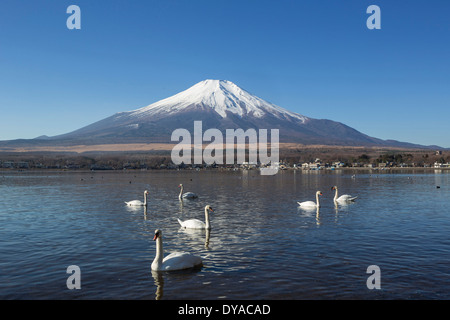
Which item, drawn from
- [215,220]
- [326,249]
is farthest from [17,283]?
[215,220]

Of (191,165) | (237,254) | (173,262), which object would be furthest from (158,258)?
(191,165)

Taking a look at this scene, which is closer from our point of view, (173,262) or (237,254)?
(173,262)

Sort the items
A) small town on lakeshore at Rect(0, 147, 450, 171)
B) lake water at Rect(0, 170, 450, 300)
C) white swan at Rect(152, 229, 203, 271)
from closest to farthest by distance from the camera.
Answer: lake water at Rect(0, 170, 450, 300)
white swan at Rect(152, 229, 203, 271)
small town on lakeshore at Rect(0, 147, 450, 171)

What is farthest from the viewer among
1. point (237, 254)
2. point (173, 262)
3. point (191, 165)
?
point (191, 165)

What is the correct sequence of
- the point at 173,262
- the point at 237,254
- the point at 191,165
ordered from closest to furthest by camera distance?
1. the point at 173,262
2. the point at 237,254
3. the point at 191,165

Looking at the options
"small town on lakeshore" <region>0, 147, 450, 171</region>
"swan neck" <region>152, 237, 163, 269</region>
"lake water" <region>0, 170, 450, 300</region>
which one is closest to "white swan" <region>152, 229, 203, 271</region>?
"swan neck" <region>152, 237, 163, 269</region>

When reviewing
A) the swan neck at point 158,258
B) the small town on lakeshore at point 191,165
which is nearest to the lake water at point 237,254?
the swan neck at point 158,258

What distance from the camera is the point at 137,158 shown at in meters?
191

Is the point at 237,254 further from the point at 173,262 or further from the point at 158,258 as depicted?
the point at 158,258

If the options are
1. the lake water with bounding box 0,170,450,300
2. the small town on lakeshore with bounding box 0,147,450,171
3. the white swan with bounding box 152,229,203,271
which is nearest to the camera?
the lake water with bounding box 0,170,450,300

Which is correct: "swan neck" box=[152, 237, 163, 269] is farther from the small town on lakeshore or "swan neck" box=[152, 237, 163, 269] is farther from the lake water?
the small town on lakeshore

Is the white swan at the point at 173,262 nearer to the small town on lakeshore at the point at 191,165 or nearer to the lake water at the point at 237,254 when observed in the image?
the lake water at the point at 237,254

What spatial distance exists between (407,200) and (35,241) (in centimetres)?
3105
